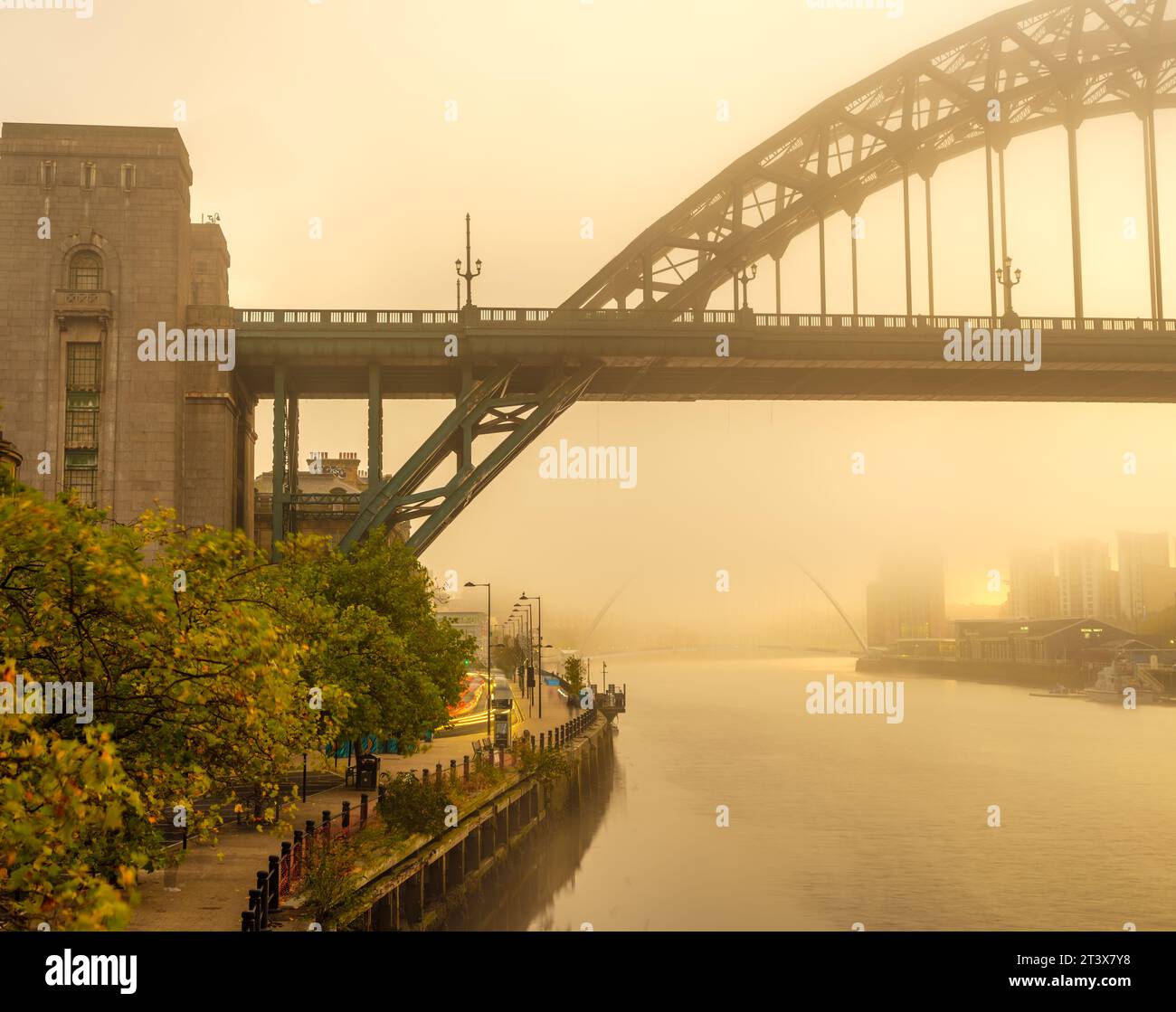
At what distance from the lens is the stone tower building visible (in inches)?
1834

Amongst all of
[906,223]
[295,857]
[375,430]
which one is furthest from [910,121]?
[295,857]

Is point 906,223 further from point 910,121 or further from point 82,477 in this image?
point 82,477

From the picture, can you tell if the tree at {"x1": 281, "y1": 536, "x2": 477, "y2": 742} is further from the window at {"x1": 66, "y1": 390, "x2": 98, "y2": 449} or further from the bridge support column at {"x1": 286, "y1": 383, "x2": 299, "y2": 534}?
the window at {"x1": 66, "y1": 390, "x2": 98, "y2": 449}

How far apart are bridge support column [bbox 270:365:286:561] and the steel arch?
1231 centimetres

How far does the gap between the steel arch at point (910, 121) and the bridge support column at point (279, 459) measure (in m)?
12.3

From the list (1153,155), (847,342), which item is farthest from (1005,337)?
(1153,155)

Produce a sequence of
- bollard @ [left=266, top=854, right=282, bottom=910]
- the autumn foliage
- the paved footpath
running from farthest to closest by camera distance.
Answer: bollard @ [left=266, top=854, right=282, bottom=910]
the paved footpath
the autumn foliage

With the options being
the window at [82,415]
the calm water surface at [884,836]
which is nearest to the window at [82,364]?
the window at [82,415]

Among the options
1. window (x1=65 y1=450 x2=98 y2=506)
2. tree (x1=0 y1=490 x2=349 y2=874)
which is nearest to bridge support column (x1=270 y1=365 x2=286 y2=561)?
window (x1=65 y1=450 x2=98 y2=506)

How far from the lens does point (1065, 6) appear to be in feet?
201
